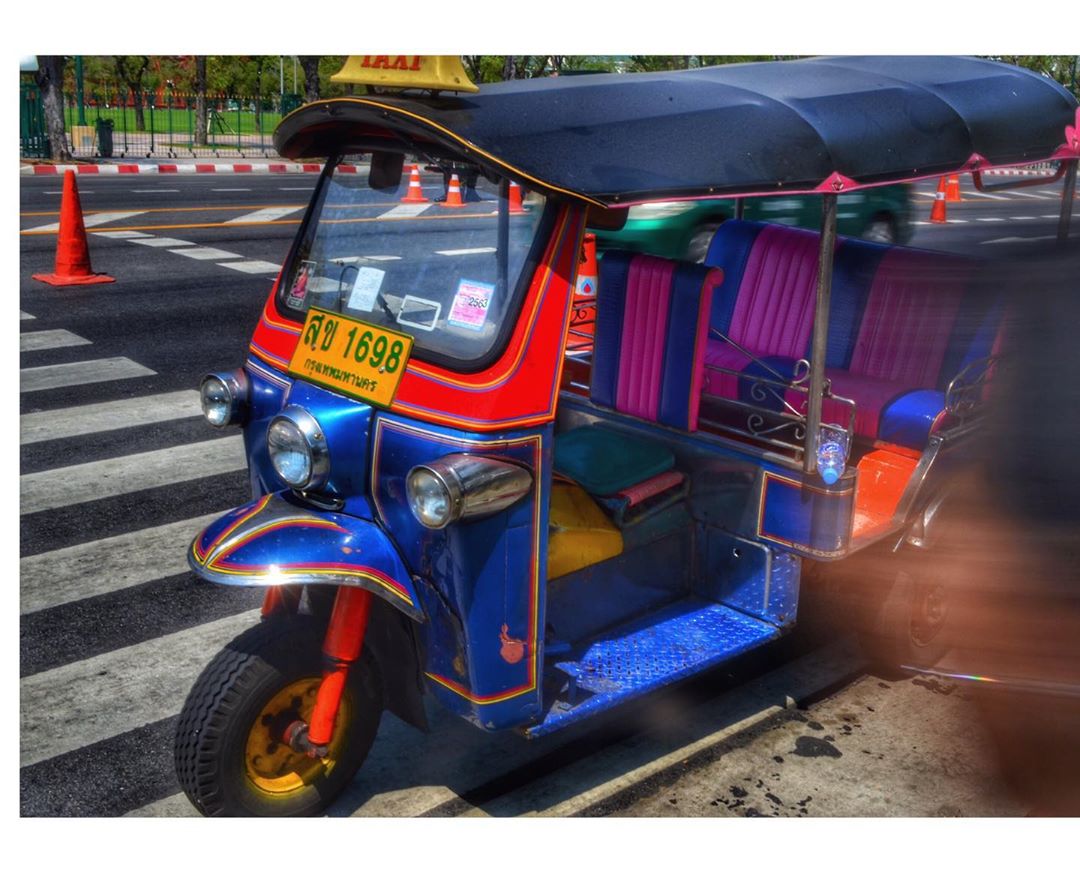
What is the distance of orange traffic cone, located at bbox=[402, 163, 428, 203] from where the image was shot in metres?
4.08

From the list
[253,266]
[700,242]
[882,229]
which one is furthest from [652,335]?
[253,266]

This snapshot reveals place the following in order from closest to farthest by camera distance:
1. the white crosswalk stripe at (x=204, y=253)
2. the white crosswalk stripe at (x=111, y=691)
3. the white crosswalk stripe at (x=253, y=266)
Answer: the white crosswalk stripe at (x=111, y=691) < the white crosswalk stripe at (x=253, y=266) < the white crosswalk stripe at (x=204, y=253)

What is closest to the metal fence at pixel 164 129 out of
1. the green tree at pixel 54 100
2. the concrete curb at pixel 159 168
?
the concrete curb at pixel 159 168

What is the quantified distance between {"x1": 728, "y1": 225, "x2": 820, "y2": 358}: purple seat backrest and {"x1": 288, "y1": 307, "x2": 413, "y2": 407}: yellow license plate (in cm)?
280

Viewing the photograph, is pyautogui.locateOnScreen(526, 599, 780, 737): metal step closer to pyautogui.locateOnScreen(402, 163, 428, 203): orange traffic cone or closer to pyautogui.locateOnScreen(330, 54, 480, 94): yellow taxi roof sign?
pyautogui.locateOnScreen(402, 163, 428, 203): orange traffic cone

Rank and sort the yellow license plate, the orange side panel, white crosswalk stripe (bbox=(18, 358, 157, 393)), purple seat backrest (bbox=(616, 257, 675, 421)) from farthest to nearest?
white crosswalk stripe (bbox=(18, 358, 157, 393)) → the orange side panel → purple seat backrest (bbox=(616, 257, 675, 421)) → the yellow license plate

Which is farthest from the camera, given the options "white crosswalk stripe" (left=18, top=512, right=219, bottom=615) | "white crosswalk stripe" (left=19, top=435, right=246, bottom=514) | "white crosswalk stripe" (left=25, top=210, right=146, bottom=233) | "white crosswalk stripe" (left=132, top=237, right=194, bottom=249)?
"white crosswalk stripe" (left=25, top=210, right=146, bottom=233)

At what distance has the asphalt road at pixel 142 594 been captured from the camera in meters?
4.40

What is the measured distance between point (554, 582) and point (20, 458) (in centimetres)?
458

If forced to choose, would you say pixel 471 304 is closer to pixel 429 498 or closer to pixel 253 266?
pixel 429 498

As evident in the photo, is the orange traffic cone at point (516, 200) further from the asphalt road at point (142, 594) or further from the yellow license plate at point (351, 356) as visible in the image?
the yellow license plate at point (351, 356)

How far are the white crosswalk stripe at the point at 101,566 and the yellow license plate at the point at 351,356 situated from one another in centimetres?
227

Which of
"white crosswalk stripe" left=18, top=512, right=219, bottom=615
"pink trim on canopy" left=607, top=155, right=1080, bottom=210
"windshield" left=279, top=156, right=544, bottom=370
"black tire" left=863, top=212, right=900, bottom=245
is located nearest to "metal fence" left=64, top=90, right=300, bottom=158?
"black tire" left=863, top=212, right=900, bottom=245

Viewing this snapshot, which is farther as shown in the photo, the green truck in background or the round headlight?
Result: the green truck in background
